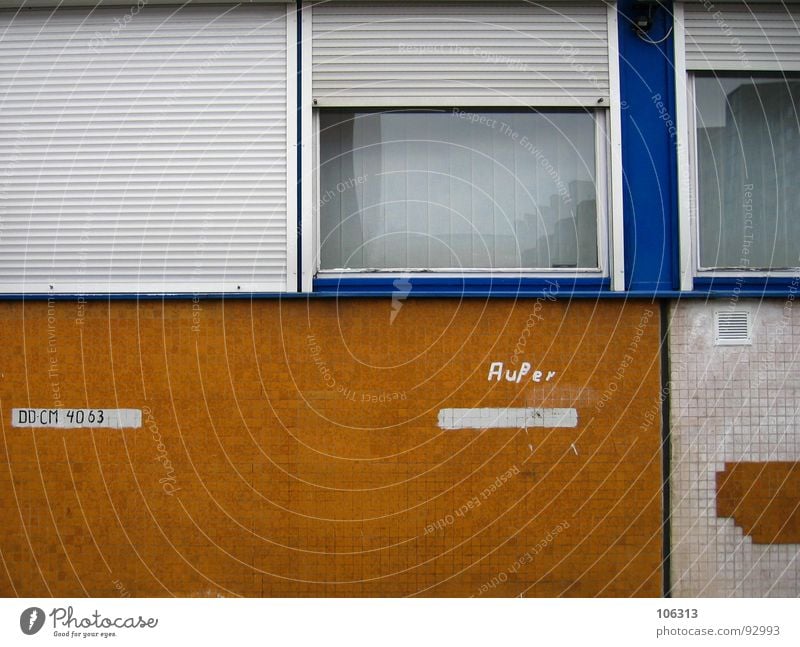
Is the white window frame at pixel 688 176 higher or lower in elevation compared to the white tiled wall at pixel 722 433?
higher

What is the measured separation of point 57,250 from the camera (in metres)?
4.71

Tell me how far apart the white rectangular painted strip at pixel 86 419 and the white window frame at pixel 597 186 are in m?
1.50

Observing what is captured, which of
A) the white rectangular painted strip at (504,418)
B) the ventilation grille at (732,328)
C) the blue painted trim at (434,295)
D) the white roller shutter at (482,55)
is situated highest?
the white roller shutter at (482,55)

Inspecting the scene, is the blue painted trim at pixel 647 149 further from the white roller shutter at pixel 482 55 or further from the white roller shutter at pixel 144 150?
the white roller shutter at pixel 144 150

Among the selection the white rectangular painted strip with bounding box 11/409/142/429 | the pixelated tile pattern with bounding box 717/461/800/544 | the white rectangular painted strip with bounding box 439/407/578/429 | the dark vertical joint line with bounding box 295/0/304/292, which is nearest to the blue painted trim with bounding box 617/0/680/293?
the white rectangular painted strip with bounding box 439/407/578/429

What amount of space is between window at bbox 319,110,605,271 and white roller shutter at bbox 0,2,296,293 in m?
0.42

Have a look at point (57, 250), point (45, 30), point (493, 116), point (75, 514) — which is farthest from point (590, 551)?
point (45, 30)

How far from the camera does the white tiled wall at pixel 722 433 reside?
15.2ft

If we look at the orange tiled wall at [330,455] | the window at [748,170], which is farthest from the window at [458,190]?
the window at [748,170]

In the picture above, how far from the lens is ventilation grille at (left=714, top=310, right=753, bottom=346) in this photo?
467 centimetres

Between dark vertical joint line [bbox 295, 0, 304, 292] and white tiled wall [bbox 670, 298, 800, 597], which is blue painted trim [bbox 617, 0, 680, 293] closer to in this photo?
white tiled wall [bbox 670, 298, 800, 597]

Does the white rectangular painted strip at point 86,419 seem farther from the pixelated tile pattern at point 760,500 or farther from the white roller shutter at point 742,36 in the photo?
the white roller shutter at point 742,36

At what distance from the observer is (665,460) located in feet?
15.2

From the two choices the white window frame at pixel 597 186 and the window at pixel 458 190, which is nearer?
the white window frame at pixel 597 186
